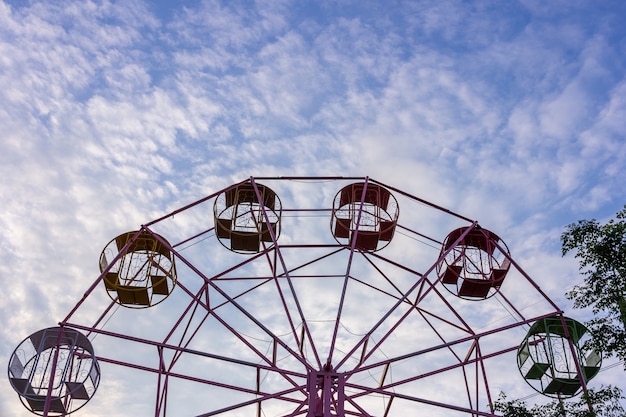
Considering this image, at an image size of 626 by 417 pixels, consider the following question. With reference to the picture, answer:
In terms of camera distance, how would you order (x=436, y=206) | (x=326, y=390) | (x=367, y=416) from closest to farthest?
(x=326, y=390)
(x=367, y=416)
(x=436, y=206)

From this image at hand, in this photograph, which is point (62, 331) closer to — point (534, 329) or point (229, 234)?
point (229, 234)

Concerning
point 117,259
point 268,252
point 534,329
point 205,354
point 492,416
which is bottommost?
point 492,416

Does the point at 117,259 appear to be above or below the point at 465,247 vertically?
below

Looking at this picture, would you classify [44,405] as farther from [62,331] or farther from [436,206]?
[436,206]

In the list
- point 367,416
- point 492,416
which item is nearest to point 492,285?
point 492,416

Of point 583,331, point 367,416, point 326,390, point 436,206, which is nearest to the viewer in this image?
point 326,390

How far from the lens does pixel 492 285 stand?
22906 millimetres

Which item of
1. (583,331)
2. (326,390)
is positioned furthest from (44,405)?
(583,331)

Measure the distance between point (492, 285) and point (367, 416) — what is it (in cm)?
739

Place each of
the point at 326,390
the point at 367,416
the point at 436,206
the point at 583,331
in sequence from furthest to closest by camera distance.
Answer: the point at 436,206 → the point at 583,331 → the point at 367,416 → the point at 326,390

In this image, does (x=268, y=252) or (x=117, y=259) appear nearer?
(x=117, y=259)

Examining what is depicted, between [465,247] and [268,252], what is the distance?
745 centimetres

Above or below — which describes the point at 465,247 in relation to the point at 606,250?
above

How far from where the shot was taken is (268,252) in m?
23.0
